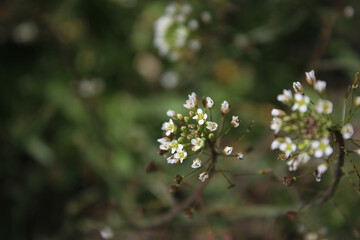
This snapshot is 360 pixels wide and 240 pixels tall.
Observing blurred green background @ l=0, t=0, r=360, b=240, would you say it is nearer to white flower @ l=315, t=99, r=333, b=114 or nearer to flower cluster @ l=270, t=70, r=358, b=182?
flower cluster @ l=270, t=70, r=358, b=182

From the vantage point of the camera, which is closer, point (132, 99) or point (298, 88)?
point (298, 88)

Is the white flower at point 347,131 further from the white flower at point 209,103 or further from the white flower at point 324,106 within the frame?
the white flower at point 209,103

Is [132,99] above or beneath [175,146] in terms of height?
above

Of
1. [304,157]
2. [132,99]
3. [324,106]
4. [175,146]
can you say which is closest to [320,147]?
[304,157]

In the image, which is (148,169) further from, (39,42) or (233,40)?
(39,42)

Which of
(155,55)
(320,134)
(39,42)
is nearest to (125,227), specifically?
(320,134)

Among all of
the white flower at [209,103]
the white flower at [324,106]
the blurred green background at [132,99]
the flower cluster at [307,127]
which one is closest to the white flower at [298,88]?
the flower cluster at [307,127]

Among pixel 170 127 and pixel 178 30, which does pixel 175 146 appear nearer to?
pixel 170 127
